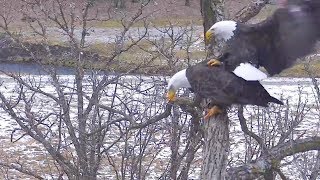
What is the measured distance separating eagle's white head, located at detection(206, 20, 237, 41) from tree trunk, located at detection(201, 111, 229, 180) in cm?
49

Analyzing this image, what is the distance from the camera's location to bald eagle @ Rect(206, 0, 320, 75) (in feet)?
12.8

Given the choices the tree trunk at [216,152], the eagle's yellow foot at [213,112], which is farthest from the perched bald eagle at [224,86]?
the tree trunk at [216,152]

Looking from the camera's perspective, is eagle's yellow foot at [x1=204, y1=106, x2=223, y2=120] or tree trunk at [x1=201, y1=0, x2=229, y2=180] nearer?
tree trunk at [x1=201, y1=0, x2=229, y2=180]

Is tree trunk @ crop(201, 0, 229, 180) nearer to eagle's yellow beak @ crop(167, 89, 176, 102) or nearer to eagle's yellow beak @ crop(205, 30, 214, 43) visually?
eagle's yellow beak @ crop(167, 89, 176, 102)

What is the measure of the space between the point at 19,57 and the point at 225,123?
356 inches

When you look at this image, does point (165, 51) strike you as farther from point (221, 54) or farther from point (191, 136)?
point (221, 54)

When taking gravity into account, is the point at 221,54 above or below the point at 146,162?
above

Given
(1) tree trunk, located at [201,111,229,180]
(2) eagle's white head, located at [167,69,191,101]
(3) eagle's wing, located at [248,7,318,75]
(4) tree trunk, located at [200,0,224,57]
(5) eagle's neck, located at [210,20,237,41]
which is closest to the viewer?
(3) eagle's wing, located at [248,7,318,75]

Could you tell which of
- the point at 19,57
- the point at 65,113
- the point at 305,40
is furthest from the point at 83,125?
the point at 19,57

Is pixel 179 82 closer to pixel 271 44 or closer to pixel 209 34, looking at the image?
pixel 209 34

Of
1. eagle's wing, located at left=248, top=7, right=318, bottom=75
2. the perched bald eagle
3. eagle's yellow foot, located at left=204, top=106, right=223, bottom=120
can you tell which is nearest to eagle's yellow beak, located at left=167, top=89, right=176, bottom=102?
the perched bald eagle

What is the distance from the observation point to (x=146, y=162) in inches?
315

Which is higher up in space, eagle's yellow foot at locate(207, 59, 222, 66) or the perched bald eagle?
eagle's yellow foot at locate(207, 59, 222, 66)

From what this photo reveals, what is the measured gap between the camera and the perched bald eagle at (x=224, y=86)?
4.12 meters
